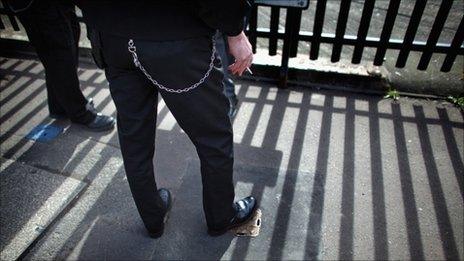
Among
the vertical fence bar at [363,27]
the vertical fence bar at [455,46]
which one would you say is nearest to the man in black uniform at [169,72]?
the vertical fence bar at [363,27]

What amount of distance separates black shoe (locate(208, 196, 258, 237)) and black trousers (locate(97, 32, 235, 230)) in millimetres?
209

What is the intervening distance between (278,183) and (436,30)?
2077mm

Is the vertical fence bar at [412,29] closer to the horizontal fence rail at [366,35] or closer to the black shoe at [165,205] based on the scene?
the horizontal fence rail at [366,35]

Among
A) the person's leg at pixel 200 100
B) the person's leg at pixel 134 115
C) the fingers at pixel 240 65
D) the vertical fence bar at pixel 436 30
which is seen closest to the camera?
the person's leg at pixel 200 100

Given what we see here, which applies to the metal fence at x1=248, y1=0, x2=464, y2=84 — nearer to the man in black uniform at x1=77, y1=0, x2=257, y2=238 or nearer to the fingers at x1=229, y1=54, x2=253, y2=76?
the fingers at x1=229, y1=54, x2=253, y2=76

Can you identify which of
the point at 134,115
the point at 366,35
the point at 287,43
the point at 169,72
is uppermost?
the point at 169,72

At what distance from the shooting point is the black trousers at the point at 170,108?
1393mm

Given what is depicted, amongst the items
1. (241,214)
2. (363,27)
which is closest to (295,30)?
(363,27)

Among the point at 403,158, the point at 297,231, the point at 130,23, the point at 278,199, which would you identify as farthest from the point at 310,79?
the point at 130,23

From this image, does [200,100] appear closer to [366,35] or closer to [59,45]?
[59,45]

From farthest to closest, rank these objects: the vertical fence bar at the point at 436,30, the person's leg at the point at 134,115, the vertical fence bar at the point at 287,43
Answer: the vertical fence bar at the point at 287,43 < the vertical fence bar at the point at 436,30 < the person's leg at the point at 134,115

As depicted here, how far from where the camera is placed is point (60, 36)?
244cm

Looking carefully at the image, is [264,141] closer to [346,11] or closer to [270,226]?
[270,226]

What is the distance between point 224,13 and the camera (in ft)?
4.27
